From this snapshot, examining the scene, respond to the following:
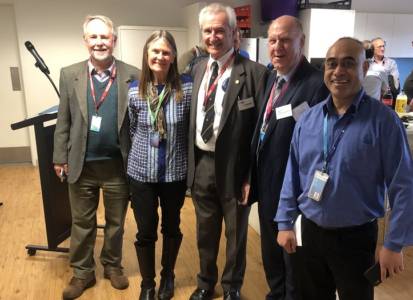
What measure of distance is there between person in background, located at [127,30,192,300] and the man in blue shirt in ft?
2.26

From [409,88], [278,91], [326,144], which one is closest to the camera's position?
[326,144]

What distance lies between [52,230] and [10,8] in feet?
12.1

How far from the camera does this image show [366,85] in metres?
3.02

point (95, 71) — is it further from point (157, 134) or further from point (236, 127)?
point (236, 127)

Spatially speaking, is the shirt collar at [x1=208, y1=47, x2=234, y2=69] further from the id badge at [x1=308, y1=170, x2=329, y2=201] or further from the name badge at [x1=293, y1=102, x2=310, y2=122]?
the id badge at [x1=308, y1=170, x2=329, y2=201]

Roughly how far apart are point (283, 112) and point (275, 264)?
0.78 metres

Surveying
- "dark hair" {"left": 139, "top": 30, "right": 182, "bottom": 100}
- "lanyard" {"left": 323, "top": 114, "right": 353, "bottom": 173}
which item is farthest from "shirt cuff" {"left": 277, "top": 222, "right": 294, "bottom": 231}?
"dark hair" {"left": 139, "top": 30, "right": 182, "bottom": 100}

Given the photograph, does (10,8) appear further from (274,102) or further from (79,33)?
(274,102)

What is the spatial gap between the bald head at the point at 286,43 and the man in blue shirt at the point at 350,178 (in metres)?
0.30

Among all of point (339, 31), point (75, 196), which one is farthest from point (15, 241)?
point (339, 31)

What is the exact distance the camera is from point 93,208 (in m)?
2.27

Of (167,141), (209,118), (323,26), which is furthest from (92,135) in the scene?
(323,26)

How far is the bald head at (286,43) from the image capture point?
162 centimetres

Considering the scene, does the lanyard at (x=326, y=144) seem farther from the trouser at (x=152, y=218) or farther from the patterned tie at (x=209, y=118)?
the trouser at (x=152, y=218)
